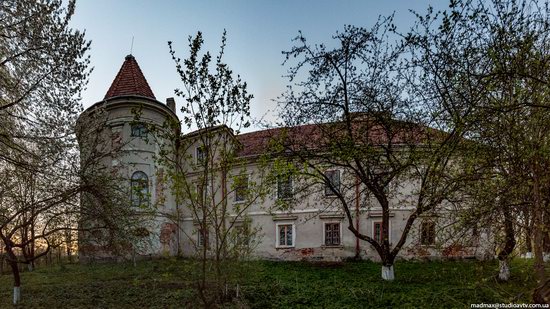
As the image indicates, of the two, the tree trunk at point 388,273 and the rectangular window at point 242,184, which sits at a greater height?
the rectangular window at point 242,184

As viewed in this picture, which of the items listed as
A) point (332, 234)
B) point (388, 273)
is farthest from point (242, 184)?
point (332, 234)

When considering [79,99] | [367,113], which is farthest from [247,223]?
[367,113]

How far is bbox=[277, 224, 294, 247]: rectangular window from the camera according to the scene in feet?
69.4

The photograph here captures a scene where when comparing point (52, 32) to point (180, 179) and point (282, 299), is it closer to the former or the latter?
point (180, 179)

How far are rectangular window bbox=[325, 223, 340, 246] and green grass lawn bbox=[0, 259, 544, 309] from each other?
A: 14.7 feet

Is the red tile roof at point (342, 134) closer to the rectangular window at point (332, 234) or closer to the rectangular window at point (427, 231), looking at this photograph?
the rectangular window at point (427, 231)

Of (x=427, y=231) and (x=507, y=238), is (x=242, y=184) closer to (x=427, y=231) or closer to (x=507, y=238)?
(x=507, y=238)

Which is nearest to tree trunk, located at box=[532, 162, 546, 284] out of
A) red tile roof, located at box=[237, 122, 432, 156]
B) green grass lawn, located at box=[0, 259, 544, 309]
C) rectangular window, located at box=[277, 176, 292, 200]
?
green grass lawn, located at box=[0, 259, 544, 309]

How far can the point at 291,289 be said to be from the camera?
11.7 metres

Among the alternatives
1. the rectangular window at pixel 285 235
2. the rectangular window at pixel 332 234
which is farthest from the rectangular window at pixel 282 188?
the rectangular window at pixel 285 235

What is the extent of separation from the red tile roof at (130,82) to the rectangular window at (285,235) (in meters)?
12.0

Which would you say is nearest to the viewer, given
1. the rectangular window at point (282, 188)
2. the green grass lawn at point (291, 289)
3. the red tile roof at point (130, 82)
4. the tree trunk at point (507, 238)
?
the tree trunk at point (507, 238)

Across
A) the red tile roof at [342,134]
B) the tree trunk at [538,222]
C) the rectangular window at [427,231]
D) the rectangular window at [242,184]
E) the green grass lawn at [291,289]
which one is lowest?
the green grass lawn at [291,289]

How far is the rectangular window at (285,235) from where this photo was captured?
21.2m
